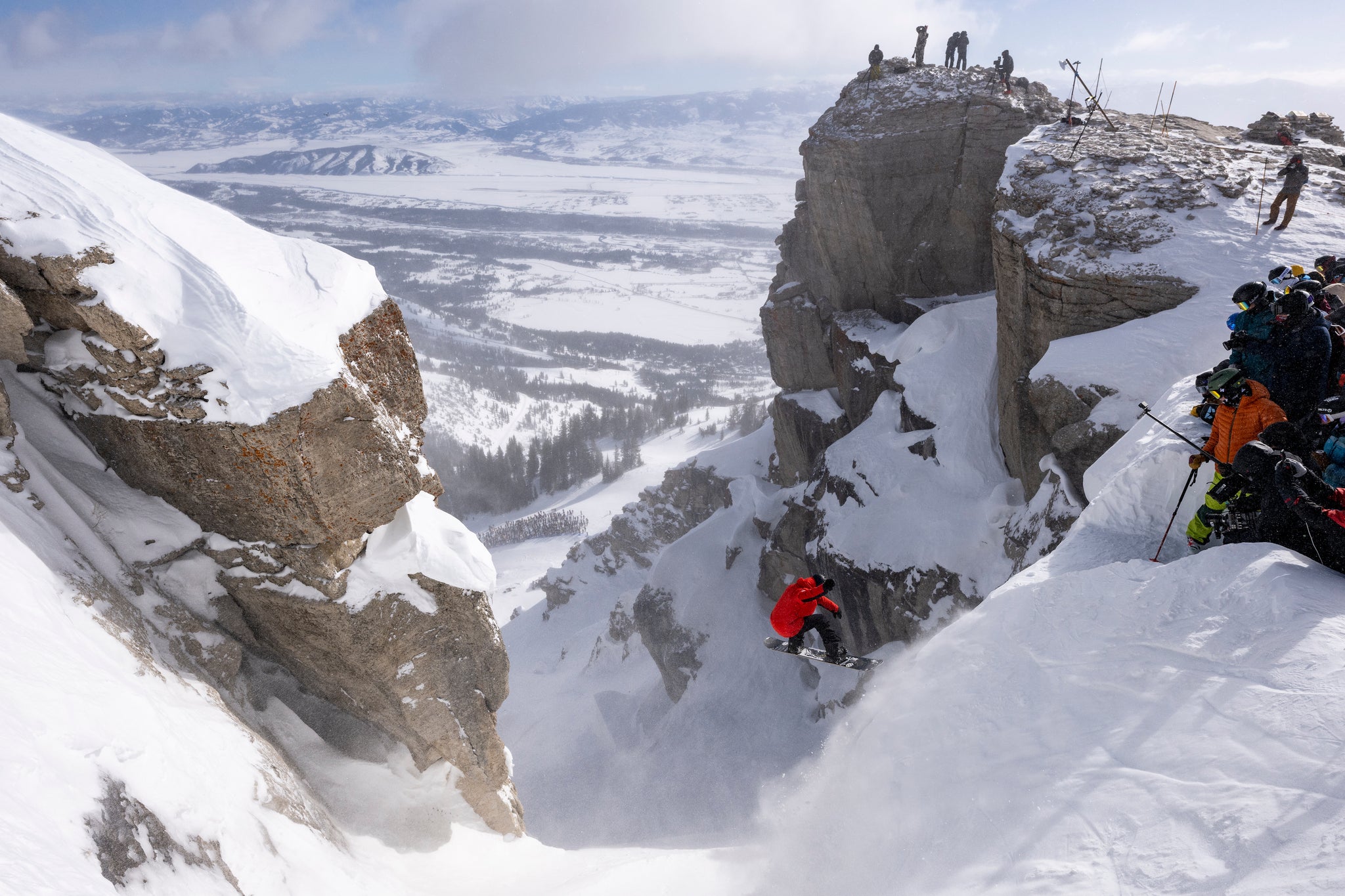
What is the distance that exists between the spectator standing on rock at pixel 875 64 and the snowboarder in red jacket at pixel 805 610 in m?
24.3

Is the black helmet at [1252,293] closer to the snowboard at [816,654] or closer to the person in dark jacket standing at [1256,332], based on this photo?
the person in dark jacket standing at [1256,332]

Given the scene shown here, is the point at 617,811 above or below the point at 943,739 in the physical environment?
below

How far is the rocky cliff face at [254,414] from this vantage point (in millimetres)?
7656

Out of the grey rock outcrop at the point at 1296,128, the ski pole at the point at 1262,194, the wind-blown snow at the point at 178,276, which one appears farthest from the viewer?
the grey rock outcrop at the point at 1296,128

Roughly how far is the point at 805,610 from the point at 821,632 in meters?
0.77

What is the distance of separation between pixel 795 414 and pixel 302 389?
85.3ft

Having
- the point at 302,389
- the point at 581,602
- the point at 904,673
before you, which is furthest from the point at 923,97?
the point at 581,602

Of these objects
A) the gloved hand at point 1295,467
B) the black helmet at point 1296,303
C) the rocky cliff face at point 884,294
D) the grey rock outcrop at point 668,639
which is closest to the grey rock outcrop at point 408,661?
the gloved hand at point 1295,467

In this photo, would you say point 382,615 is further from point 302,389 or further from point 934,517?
point 934,517

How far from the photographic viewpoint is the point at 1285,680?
6.10 meters

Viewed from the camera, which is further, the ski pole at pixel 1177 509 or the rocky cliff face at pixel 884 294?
the rocky cliff face at pixel 884 294

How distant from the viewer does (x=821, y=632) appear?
39.7 feet

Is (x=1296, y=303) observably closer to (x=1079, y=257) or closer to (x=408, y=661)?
(x=1079, y=257)

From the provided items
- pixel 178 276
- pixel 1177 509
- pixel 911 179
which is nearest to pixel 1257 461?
pixel 1177 509
